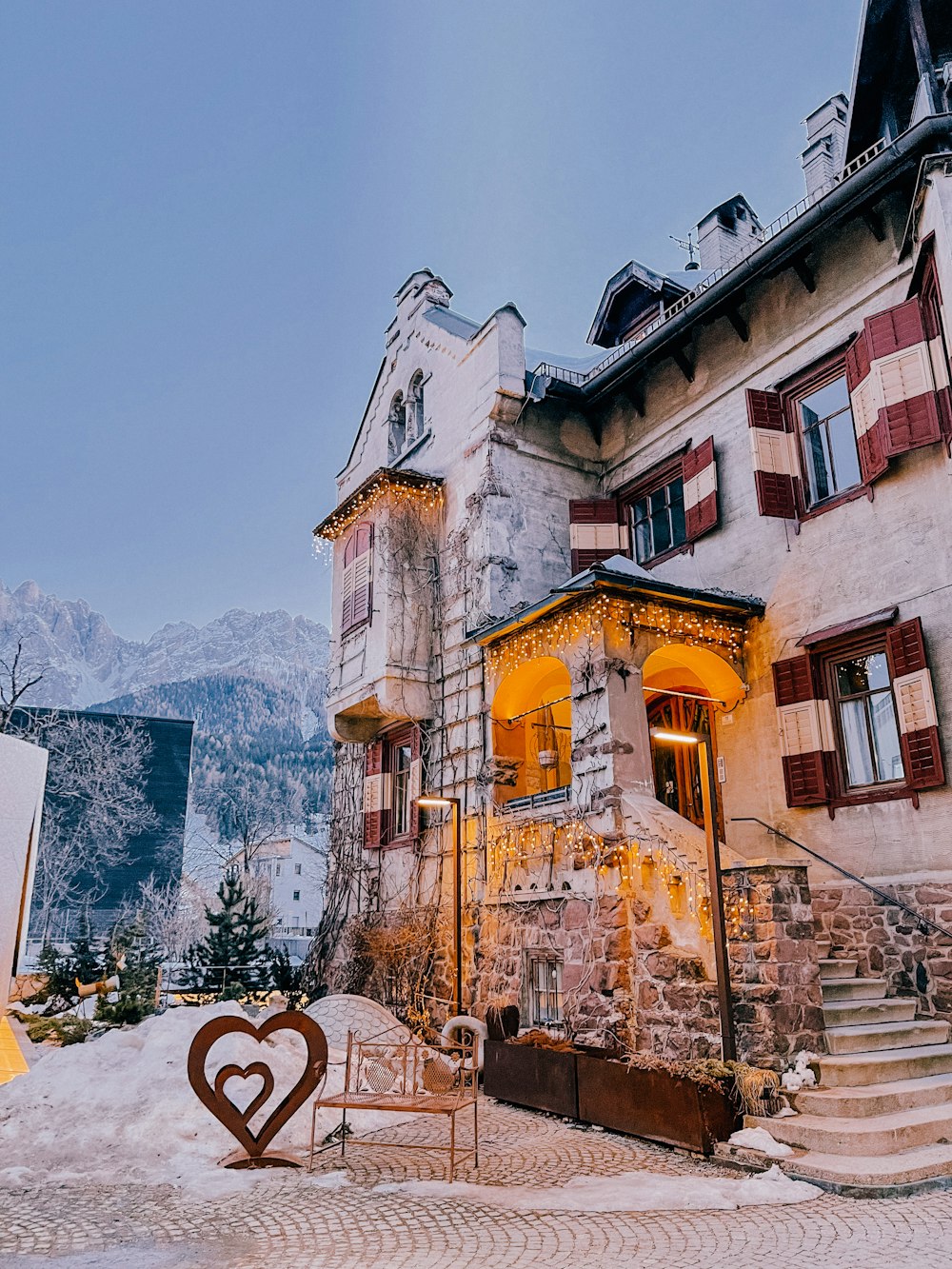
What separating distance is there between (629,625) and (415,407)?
9.39m

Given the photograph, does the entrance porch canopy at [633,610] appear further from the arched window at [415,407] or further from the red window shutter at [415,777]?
the arched window at [415,407]

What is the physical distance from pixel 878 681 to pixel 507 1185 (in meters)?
7.52

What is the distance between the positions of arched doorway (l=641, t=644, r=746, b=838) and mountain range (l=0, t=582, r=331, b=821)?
32.7 metres

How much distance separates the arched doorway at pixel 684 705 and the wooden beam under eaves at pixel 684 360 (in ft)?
15.8

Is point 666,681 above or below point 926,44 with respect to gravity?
below

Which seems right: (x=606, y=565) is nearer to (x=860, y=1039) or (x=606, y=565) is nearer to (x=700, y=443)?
(x=700, y=443)

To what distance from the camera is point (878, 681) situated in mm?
11805

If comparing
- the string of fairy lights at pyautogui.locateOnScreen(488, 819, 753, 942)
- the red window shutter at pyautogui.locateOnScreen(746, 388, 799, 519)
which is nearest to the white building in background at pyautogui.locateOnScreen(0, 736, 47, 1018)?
the string of fairy lights at pyautogui.locateOnScreen(488, 819, 753, 942)

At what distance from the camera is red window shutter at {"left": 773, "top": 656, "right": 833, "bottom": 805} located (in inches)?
474

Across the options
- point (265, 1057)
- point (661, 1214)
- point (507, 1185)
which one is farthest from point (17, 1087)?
point (661, 1214)

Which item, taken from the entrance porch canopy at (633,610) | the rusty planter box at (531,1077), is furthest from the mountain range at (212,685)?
the rusty planter box at (531,1077)

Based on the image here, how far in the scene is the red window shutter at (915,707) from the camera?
10594mm

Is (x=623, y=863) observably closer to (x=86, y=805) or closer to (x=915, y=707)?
(x=915, y=707)

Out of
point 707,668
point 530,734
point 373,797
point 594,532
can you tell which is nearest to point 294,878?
point 373,797
